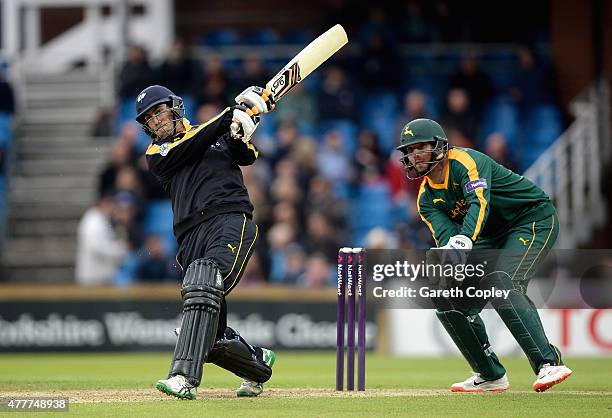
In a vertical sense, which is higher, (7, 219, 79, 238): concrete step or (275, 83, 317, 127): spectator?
(275, 83, 317, 127): spectator

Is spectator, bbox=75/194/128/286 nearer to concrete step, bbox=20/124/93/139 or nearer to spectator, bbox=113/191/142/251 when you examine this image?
spectator, bbox=113/191/142/251

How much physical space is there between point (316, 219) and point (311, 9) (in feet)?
19.1

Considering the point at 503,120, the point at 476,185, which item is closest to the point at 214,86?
the point at 503,120

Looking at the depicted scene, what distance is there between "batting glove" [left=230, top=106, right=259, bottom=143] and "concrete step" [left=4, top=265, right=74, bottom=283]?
400 inches

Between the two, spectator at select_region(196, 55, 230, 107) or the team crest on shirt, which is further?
spectator at select_region(196, 55, 230, 107)

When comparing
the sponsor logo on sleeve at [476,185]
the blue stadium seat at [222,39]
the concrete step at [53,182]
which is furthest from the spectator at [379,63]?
the sponsor logo on sleeve at [476,185]

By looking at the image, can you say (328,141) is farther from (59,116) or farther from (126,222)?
(59,116)

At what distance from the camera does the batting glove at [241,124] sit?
7.80m

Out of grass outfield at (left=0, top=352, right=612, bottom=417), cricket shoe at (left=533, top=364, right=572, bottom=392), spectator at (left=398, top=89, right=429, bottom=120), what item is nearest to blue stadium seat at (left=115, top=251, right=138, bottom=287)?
grass outfield at (left=0, top=352, right=612, bottom=417)

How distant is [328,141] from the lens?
17.0 meters

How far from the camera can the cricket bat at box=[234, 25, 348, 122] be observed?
8.39 meters

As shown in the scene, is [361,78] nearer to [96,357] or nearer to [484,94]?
[484,94]

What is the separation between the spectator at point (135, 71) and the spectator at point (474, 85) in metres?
4.28

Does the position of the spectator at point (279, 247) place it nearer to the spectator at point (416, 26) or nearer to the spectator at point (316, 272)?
the spectator at point (316, 272)
